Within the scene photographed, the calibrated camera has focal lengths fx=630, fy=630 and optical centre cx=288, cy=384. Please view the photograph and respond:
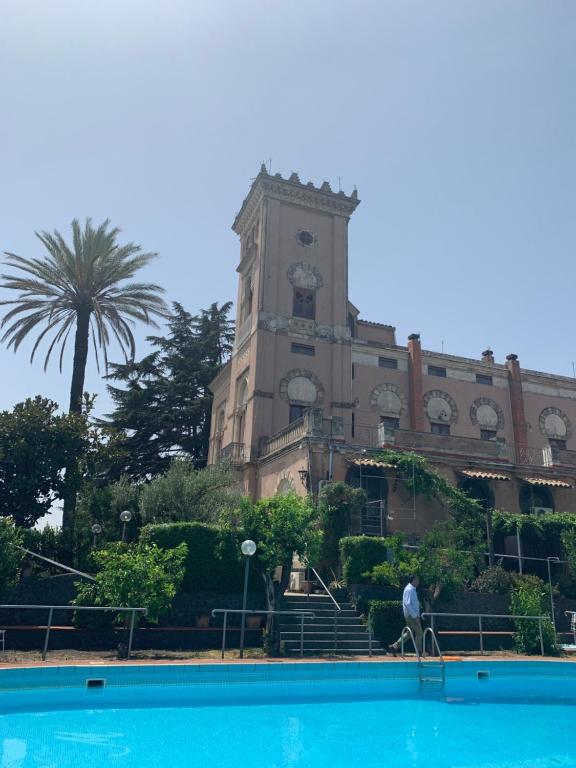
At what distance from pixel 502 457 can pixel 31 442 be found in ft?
61.0

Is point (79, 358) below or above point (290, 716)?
above

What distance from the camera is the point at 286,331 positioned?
31219mm

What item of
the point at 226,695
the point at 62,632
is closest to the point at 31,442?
the point at 62,632

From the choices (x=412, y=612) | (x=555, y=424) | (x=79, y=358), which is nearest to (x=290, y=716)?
(x=412, y=612)

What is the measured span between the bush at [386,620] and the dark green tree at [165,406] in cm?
2327

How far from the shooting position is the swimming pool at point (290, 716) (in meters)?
8.20

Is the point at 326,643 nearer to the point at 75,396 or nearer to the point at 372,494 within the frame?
the point at 372,494

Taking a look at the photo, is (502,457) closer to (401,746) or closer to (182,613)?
(182,613)

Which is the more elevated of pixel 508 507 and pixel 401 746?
pixel 508 507

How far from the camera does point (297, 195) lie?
3397 cm

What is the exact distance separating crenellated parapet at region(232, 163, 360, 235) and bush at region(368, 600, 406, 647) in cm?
2318

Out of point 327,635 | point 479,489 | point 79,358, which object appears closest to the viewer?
point 327,635

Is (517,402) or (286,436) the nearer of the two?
(286,436)

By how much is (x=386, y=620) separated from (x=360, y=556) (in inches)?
84.6
